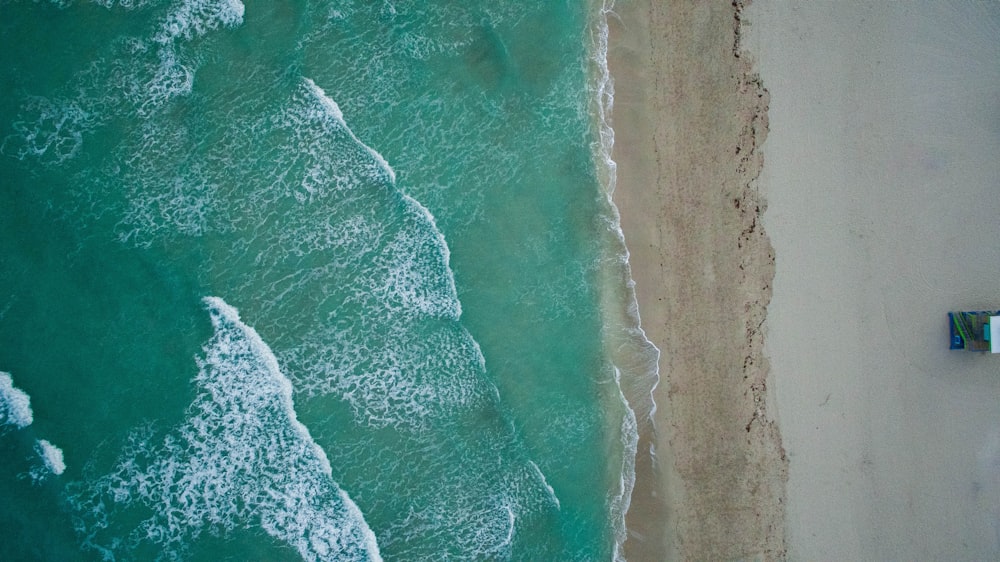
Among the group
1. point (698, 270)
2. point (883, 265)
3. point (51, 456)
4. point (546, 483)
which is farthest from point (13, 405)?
point (883, 265)

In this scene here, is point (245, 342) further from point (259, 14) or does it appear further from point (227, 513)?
point (259, 14)

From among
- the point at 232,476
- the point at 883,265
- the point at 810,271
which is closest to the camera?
the point at 232,476

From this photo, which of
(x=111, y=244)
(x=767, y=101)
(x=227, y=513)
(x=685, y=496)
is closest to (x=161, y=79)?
(x=111, y=244)

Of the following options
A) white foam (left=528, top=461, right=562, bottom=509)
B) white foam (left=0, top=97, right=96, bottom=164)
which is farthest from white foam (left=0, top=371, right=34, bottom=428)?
white foam (left=528, top=461, right=562, bottom=509)

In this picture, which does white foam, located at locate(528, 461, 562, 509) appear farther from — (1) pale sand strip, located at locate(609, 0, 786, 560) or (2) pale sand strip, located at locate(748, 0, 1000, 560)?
(2) pale sand strip, located at locate(748, 0, 1000, 560)

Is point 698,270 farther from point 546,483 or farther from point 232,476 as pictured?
point 232,476

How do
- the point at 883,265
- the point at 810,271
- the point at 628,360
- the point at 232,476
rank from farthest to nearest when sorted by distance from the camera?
the point at 883,265 < the point at 810,271 < the point at 628,360 < the point at 232,476
